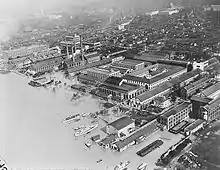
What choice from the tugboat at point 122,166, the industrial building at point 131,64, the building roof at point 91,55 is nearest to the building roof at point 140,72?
the industrial building at point 131,64

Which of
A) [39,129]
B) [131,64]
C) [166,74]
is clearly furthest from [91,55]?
[39,129]

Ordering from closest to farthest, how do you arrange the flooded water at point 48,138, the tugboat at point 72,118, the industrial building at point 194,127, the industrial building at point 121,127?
the flooded water at point 48,138 < the industrial building at point 194,127 < the industrial building at point 121,127 < the tugboat at point 72,118

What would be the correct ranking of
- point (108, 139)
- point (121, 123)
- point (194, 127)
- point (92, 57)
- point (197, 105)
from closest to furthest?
point (108, 139)
point (194, 127)
point (121, 123)
point (197, 105)
point (92, 57)

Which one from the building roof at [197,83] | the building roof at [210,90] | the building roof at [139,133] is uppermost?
the building roof at [210,90]

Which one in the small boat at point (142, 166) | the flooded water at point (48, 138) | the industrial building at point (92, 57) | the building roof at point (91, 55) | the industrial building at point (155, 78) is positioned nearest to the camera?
the small boat at point (142, 166)

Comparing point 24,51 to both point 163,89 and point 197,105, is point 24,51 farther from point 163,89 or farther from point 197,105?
point 197,105

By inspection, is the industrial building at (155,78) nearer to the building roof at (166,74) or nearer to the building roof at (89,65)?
the building roof at (166,74)

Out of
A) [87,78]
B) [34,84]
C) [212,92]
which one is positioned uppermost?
[212,92]

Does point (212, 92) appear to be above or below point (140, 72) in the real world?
above
